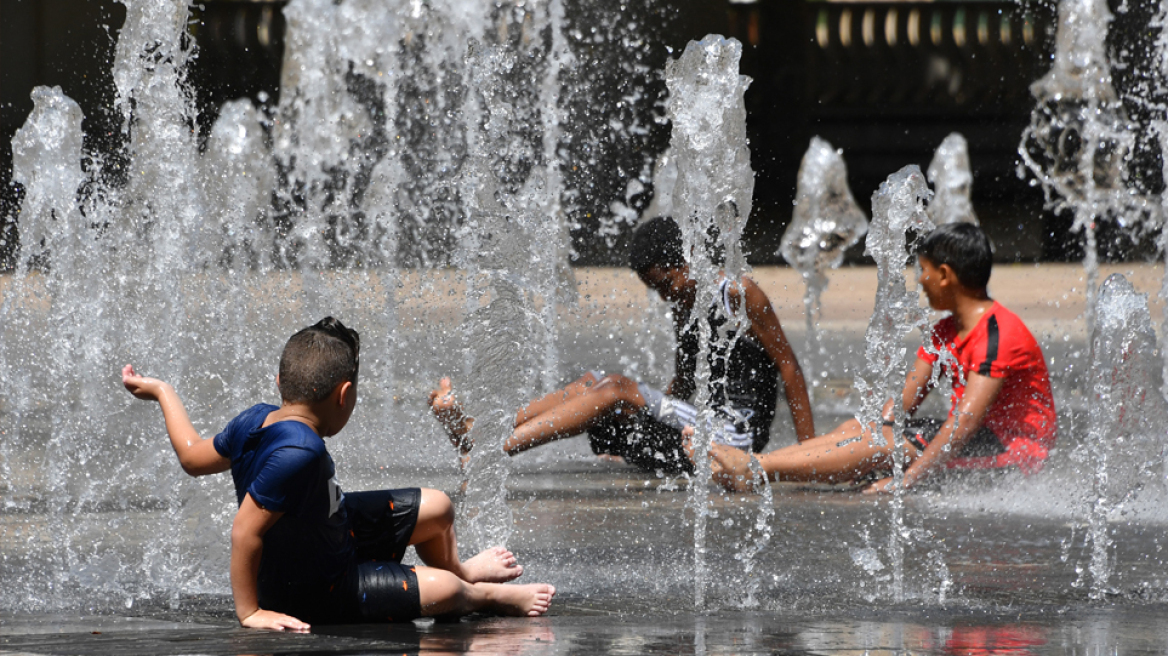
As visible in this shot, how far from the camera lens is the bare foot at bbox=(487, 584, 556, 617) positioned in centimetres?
279

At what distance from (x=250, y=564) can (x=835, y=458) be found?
7.87 feet

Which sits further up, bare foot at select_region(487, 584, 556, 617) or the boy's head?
the boy's head

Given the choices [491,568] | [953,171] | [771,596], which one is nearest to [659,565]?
[771,596]

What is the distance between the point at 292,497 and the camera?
2.49 m

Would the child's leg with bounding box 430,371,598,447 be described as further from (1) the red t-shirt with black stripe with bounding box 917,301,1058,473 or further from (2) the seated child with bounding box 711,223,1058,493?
(1) the red t-shirt with black stripe with bounding box 917,301,1058,473

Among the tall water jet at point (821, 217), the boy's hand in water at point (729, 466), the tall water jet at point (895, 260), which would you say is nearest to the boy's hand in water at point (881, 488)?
the boy's hand in water at point (729, 466)

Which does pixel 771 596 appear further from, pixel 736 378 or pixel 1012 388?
pixel 736 378

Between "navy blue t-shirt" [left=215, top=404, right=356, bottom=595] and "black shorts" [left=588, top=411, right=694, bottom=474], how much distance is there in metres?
2.04

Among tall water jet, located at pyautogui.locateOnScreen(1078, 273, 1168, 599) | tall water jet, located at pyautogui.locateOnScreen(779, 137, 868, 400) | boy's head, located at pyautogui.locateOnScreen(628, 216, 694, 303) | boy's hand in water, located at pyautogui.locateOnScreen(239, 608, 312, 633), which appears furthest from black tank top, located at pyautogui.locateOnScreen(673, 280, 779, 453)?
tall water jet, located at pyautogui.locateOnScreen(779, 137, 868, 400)

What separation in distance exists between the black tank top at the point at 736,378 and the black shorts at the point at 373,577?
1997 millimetres

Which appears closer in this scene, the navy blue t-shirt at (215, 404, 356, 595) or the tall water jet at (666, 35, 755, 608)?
the navy blue t-shirt at (215, 404, 356, 595)

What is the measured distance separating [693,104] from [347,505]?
1.93 meters

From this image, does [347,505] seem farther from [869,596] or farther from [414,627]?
[869,596]

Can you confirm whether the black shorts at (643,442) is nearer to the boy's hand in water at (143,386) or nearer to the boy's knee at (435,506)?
the boy's knee at (435,506)
